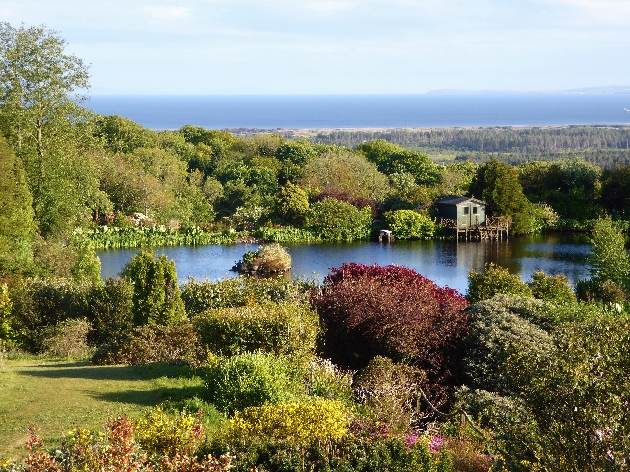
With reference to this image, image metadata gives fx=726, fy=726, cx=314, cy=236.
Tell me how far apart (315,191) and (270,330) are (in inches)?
1311

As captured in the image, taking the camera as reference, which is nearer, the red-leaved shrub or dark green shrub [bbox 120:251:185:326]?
the red-leaved shrub

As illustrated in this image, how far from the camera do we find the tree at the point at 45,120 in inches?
1077

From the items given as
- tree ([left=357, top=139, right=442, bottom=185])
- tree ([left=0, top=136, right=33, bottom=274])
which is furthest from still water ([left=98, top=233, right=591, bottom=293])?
tree ([left=357, top=139, right=442, bottom=185])

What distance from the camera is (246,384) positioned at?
10164mm

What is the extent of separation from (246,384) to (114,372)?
3.35 meters

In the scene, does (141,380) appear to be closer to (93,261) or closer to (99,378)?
(99,378)

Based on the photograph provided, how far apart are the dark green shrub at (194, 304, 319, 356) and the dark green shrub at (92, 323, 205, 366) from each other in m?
0.98

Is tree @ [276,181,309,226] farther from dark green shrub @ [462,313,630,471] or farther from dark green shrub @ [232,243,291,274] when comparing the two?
dark green shrub @ [462,313,630,471]

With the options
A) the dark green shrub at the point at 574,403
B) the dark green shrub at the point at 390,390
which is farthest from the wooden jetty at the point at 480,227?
the dark green shrub at the point at 574,403

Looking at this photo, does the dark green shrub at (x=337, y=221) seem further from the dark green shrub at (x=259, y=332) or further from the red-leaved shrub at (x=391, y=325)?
the dark green shrub at (x=259, y=332)

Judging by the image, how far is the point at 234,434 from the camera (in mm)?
8172

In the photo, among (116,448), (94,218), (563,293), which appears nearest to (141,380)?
(116,448)

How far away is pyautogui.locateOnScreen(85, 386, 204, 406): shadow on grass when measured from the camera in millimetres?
10508

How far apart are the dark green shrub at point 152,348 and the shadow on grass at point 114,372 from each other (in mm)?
589
